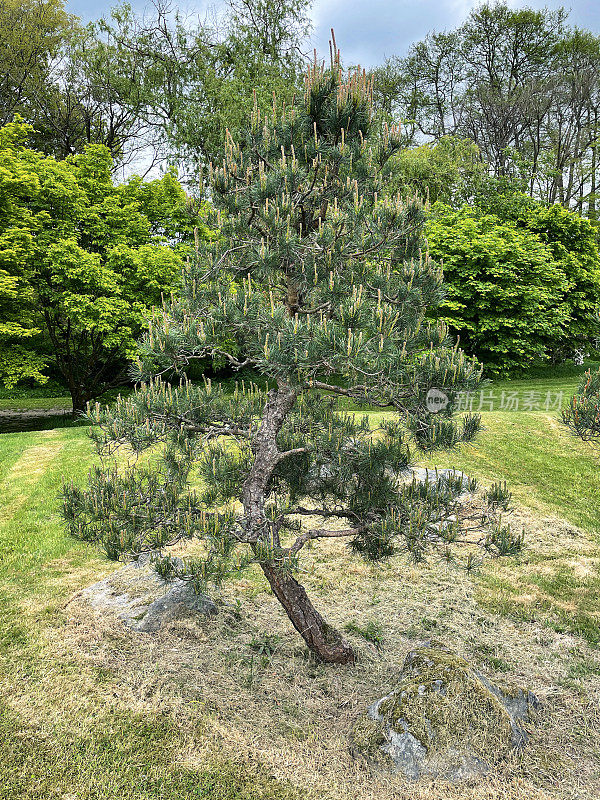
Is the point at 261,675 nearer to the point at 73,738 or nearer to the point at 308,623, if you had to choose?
the point at 308,623

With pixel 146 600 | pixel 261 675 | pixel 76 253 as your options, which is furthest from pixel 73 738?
pixel 76 253

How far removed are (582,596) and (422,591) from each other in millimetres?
2187

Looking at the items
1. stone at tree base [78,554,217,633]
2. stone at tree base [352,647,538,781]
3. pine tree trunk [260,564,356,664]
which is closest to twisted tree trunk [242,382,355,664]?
pine tree trunk [260,564,356,664]

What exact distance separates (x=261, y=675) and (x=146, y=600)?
1.97 metres

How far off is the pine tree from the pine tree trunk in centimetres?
2

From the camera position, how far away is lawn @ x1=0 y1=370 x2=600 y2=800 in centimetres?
430

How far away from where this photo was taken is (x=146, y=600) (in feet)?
22.4

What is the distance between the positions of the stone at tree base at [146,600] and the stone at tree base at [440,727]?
102 inches

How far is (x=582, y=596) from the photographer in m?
7.52

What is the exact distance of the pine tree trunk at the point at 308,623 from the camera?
548 centimetres

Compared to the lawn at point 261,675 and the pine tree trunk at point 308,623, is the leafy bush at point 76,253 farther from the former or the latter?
the pine tree trunk at point 308,623

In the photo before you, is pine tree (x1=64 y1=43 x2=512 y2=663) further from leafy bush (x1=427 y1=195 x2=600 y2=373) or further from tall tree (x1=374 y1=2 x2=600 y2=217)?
tall tree (x1=374 y1=2 x2=600 y2=217)

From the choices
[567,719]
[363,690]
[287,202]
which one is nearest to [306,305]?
[287,202]

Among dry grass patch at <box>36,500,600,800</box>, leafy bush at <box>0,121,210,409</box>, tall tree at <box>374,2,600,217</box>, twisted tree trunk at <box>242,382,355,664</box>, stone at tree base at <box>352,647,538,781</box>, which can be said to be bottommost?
dry grass patch at <box>36,500,600,800</box>
